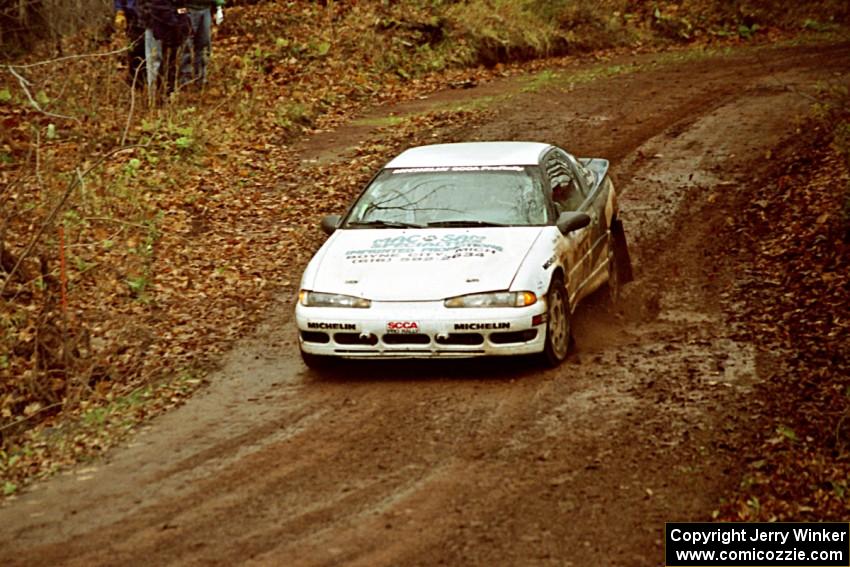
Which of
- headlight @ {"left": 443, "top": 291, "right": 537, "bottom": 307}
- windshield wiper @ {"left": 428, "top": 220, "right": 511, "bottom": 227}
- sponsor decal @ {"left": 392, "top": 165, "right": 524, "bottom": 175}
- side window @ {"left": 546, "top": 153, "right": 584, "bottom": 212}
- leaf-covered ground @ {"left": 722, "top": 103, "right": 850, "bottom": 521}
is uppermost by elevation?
sponsor decal @ {"left": 392, "top": 165, "right": 524, "bottom": 175}

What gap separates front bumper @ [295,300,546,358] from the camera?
9055 millimetres

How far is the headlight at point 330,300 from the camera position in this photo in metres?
9.20

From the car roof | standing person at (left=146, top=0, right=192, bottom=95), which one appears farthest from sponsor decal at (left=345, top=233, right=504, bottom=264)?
standing person at (left=146, top=0, right=192, bottom=95)

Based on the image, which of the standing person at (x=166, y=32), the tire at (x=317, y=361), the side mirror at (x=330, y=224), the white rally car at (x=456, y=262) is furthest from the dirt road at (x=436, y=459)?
the standing person at (x=166, y=32)

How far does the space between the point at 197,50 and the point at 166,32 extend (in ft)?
2.81

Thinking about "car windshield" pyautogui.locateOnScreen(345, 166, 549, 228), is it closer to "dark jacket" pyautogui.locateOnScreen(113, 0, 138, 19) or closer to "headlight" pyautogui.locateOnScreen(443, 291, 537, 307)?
"headlight" pyautogui.locateOnScreen(443, 291, 537, 307)

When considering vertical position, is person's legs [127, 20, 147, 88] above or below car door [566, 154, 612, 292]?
above

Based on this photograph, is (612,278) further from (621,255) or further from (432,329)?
(432,329)

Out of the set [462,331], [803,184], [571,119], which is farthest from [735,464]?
[571,119]

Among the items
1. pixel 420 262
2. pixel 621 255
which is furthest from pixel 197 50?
pixel 420 262

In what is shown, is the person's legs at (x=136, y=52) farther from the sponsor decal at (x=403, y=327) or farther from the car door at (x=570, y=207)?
the sponsor decal at (x=403, y=327)

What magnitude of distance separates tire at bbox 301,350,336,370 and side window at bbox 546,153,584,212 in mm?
2419

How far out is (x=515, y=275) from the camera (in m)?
9.19

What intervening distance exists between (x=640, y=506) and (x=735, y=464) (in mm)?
922
